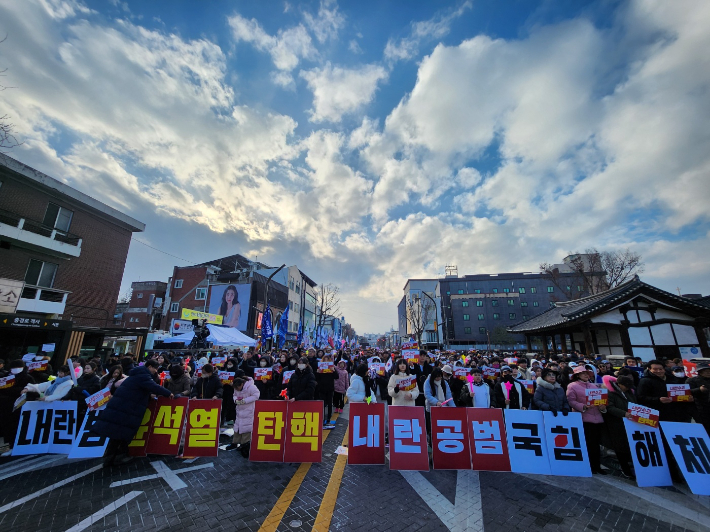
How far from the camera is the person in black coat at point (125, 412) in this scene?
5.68 m

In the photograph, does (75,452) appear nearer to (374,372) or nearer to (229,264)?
(374,372)

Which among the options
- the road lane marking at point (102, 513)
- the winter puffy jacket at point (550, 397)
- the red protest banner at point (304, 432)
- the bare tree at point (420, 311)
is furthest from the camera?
the bare tree at point (420, 311)

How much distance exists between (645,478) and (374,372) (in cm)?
899

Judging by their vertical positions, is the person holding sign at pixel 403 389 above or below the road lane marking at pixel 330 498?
above

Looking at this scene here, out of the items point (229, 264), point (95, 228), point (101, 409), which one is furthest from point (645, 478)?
point (229, 264)

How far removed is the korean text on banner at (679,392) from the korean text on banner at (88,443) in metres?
11.3

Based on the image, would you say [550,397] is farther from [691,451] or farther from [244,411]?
[244,411]

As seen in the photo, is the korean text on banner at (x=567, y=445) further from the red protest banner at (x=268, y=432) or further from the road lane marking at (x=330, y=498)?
the red protest banner at (x=268, y=432)

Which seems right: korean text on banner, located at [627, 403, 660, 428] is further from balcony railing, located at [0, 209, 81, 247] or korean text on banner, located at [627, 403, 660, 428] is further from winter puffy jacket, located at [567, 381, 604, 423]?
balcony railing, located at [0, 209, 81, 247]

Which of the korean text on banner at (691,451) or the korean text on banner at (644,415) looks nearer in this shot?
the korean text on banner at (691,451)

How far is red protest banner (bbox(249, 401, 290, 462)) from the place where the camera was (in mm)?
5996

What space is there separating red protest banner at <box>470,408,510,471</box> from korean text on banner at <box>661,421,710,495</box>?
109 inches

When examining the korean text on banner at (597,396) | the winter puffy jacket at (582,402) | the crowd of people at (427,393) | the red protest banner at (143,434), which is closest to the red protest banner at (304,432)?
the crowd of people at (427,393)

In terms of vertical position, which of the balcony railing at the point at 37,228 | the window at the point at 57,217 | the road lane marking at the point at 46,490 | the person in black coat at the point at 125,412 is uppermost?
the window at the point at 57,217
